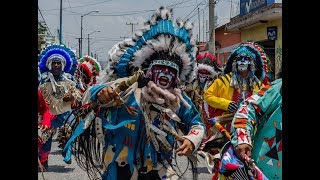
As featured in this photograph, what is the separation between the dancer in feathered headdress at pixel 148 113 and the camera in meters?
4.66

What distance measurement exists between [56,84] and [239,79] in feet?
11.8

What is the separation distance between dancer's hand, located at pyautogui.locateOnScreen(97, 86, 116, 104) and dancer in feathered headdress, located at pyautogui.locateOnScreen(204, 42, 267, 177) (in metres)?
2.67

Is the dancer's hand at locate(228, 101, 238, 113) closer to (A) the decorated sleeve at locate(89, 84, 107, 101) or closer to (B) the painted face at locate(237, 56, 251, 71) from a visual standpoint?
(B) the painted face at locate(237, 56, 251, 71)

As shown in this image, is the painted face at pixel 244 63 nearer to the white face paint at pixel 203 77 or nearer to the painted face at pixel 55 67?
the painted face at pixel 55 67

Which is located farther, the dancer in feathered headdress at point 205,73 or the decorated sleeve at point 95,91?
the dancer in feathered headdress at point 205,73

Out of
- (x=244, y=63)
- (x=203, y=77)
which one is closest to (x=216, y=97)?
(x=244, y=63)

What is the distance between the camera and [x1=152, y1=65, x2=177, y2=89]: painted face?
4738 millimetres

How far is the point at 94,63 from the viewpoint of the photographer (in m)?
15.5

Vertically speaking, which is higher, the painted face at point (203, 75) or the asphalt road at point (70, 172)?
the painted face at point (203, 75)

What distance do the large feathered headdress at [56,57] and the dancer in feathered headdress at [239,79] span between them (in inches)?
140

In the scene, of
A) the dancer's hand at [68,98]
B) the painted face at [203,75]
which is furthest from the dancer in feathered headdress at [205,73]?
the dancer's hand at [68,98]
